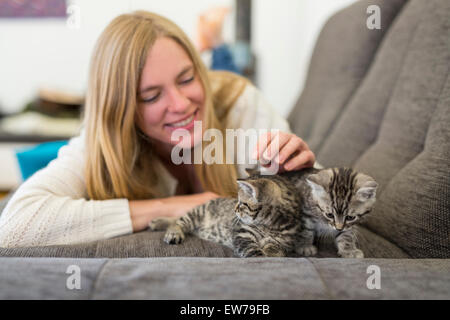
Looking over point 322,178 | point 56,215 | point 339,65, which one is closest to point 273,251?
point 322,178

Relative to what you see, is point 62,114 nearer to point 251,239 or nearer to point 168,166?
point 168,166

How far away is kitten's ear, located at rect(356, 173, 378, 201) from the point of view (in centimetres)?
77

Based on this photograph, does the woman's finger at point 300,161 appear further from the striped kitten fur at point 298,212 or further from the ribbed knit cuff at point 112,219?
the ribbed knit cuff at point 112,219

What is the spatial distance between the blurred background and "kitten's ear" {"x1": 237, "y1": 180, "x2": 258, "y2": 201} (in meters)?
2.39

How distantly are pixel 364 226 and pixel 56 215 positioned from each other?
2.80 feet

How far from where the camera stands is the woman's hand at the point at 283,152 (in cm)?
87

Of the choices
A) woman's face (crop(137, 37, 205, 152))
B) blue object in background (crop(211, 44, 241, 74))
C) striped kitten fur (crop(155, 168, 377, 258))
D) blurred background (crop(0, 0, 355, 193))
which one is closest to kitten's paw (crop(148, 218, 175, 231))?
striped kitten fur (crop(155, 168, 377, 258))

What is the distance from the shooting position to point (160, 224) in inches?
41.1

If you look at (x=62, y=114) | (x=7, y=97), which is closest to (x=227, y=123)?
(x=62, y=114)

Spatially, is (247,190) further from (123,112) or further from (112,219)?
(123,112)

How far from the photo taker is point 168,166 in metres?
1.38
